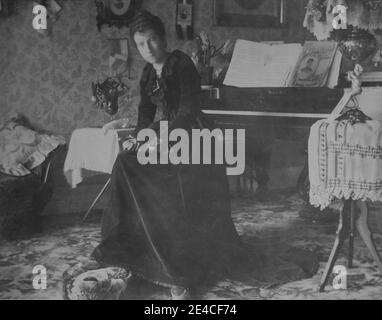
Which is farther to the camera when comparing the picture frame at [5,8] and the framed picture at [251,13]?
the framed picture at [251,13]

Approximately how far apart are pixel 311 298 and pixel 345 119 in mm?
848

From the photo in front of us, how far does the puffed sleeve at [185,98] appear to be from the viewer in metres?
2.69

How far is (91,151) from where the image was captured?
271cm

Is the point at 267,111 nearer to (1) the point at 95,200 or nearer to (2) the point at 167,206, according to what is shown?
(2) the point at 167,206

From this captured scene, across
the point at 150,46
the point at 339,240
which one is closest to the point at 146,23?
the point at 150,46

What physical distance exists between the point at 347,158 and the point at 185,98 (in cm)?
80

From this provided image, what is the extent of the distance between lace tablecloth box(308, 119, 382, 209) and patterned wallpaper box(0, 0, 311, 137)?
76cm

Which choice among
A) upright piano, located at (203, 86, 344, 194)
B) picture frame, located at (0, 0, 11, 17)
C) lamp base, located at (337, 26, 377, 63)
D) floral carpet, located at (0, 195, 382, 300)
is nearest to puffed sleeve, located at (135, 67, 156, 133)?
upright piano, located at (203, 86, 344, 194)

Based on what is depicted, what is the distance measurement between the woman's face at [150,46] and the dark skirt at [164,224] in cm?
46

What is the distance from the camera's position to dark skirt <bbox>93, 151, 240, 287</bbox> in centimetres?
267

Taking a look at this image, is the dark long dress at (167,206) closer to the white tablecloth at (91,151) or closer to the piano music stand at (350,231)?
the white tablecloth at (91,151)

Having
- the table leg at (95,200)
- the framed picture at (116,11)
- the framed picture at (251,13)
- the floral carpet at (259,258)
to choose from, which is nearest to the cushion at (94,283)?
the floral carpet at (259,258)
